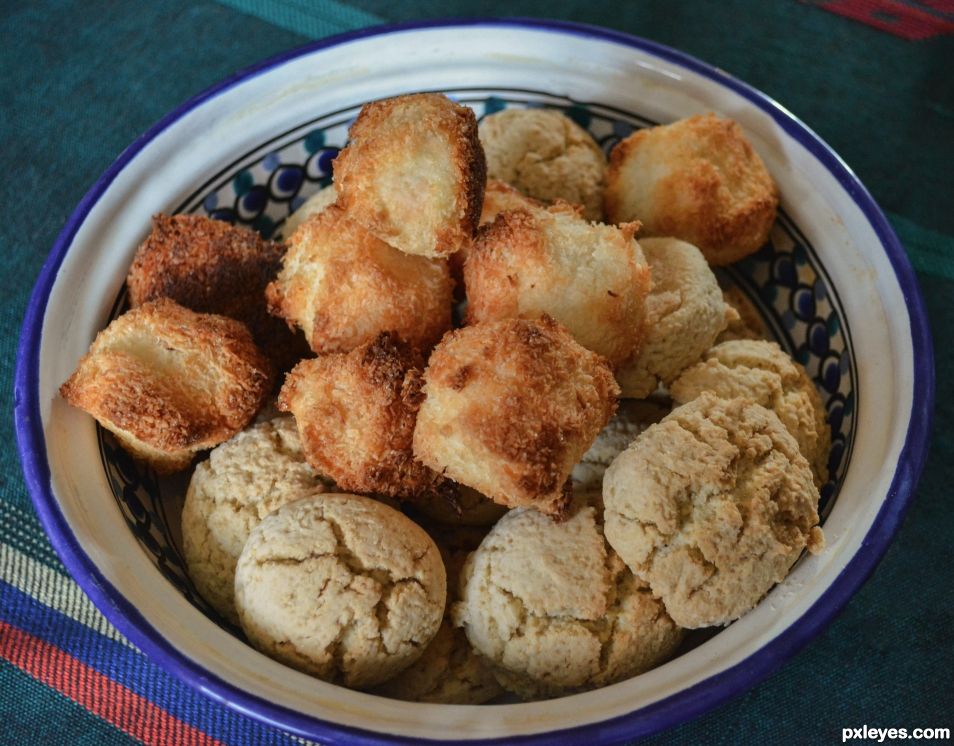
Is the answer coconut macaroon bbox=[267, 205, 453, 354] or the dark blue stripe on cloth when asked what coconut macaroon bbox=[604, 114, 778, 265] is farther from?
the dark blue stripe on cloth

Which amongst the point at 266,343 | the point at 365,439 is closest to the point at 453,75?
the point at 266,343

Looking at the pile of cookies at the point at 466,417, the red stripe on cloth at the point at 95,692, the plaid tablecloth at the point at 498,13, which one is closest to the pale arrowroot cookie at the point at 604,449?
the pile of cookies at the point at 466,417

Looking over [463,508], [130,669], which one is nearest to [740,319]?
[463,508]

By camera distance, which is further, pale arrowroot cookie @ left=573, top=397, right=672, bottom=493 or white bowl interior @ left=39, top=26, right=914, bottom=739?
pale arrowroot cookie @ left=573, top=397, right=672, bottom=493

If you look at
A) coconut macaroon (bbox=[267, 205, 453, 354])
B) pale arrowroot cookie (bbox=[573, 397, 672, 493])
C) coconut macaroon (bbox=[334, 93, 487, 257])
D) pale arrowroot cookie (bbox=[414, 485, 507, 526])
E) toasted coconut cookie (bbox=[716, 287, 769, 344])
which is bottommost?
pale arrowroot cookie (bbox=[414, 485, 507, 526])

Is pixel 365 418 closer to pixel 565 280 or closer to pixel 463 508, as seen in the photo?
pixel 463 508

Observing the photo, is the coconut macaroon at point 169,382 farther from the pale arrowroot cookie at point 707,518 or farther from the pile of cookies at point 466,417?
the pale arrowroot cookie at point 707,518

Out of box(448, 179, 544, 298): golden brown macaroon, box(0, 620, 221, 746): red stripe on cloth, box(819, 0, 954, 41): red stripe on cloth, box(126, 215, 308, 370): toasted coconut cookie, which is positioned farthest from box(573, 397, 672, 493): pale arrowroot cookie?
box(819, 0, 954, 41): red stripe on cloth

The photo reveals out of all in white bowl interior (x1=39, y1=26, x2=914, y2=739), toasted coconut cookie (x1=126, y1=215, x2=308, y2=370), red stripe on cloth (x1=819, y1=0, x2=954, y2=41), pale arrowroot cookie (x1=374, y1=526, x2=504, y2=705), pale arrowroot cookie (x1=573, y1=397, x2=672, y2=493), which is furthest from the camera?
red stripe on cloth (x1=819, y1=0, x2=954, y2=41)
